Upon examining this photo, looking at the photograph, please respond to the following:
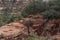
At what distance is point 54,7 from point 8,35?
2958mm

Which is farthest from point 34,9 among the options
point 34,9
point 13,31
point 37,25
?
point 13,31

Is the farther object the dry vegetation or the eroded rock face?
the dry vegetation

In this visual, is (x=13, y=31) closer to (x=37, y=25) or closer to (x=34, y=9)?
(x=37, y=25)

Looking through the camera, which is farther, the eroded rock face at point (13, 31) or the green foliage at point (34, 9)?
the green foliage at point (34, 9)

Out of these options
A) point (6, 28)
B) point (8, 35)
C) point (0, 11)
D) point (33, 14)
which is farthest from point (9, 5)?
point (8, 35)

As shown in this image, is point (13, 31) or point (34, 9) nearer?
point (13, 31)

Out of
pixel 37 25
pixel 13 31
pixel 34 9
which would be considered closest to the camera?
pixel 13 31

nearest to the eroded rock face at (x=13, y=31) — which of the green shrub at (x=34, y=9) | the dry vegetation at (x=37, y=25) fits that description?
the dry vegetation at (x=37, y=25)

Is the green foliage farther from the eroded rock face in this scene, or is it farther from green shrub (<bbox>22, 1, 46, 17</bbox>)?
the eroded rock face

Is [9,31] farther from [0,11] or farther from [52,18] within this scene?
[0,11]

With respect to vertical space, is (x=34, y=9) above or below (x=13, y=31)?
above

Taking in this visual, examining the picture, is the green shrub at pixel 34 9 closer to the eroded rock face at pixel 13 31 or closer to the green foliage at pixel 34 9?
the green foliage at pixel 34 9

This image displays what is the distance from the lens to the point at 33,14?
402 inches

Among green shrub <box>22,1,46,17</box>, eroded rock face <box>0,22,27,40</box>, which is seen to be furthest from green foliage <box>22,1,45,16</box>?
eroded rock face <box>0,22,27,40</box>
